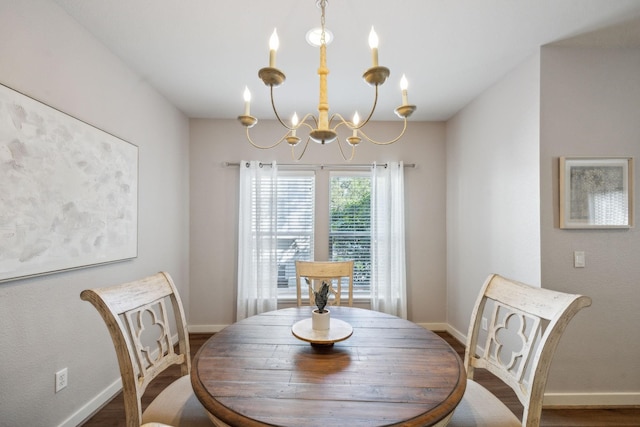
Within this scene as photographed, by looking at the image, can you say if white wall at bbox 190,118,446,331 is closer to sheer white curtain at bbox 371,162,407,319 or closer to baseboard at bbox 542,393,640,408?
sheer white curtain at bbox 371,162,407,319

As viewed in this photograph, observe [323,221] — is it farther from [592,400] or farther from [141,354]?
[592,400]

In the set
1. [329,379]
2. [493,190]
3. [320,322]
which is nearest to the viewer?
[329,379]

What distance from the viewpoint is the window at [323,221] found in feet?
11.4

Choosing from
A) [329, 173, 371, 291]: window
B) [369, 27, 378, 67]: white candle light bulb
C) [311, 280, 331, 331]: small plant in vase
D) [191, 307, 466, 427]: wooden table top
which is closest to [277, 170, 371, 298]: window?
[329, 173, 371, 291]: window

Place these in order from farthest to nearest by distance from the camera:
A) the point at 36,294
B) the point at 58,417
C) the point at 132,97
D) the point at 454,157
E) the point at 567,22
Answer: the point at 454,157 → the point at 132,97 → the point at 567,22 → the point at 58,417 → the point at 36,294

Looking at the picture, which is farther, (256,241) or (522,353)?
(256,241)

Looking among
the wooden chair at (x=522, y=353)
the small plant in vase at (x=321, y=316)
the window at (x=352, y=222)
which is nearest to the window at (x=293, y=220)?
the window at (x=352, y=222)

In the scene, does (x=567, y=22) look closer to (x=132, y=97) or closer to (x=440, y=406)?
(x=440, y=406)

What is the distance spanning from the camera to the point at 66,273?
1752 millimetres

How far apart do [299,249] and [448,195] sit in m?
1.91

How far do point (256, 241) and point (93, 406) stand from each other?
187cm

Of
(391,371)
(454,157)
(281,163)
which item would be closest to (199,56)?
(281,163)

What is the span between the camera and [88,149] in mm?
1896

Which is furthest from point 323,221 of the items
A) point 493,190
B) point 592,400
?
point 592,400
